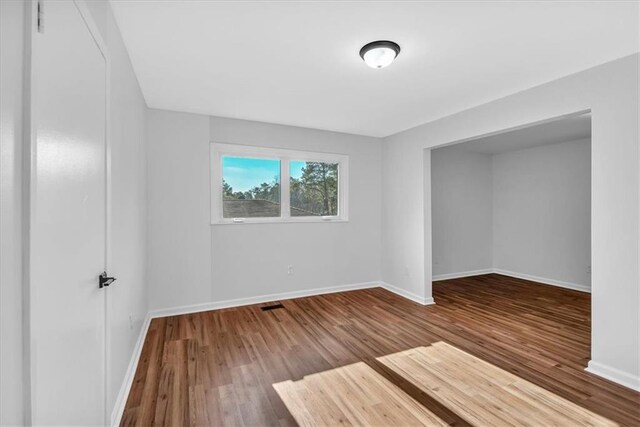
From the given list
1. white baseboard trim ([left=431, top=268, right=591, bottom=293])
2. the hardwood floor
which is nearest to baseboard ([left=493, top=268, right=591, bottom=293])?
white baseboard trim ([left=431, top=268, right=591, bottom=293])

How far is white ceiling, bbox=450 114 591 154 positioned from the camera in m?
4.01

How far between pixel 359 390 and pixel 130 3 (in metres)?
2.90

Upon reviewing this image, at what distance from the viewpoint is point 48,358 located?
0.98 metres

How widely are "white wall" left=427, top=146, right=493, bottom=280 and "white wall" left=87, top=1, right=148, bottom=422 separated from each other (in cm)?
474

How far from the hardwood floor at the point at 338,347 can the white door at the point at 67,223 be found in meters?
0.79

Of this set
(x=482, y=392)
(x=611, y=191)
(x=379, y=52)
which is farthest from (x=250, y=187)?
(x=611, y=191)

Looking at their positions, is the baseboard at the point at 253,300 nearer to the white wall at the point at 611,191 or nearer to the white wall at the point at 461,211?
the white wall at the point at 461,211

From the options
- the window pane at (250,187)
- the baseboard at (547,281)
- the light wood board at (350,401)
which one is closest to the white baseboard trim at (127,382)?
the light wood board at (350,401)

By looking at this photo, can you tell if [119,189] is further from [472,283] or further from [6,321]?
[472,283]

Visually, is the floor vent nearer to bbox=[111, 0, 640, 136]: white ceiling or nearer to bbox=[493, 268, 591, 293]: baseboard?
bbox=[111, 0, 640, 136]: white ceiling

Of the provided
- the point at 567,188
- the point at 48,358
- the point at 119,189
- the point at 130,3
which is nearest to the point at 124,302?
the point at 119,189

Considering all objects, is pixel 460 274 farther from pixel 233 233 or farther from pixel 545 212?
pixel 233 233

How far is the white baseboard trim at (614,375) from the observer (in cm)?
219

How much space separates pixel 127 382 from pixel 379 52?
3.00 metres
